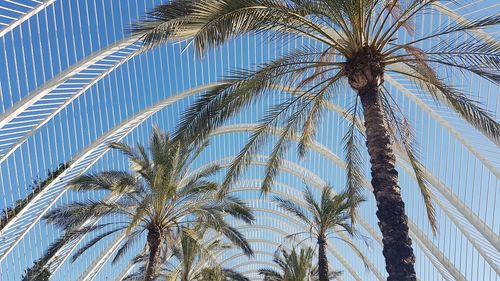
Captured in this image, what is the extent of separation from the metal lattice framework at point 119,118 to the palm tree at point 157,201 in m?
2.33

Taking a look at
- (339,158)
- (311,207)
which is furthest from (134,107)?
(339,158)

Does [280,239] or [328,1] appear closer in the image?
[328,1]

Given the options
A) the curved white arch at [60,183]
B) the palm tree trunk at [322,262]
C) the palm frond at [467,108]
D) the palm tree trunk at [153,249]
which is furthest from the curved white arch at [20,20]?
the palm tree trunk at [322,262]

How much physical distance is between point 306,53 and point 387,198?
3.65m

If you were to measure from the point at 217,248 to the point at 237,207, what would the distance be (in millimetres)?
9519

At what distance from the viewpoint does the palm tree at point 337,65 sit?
7.60m

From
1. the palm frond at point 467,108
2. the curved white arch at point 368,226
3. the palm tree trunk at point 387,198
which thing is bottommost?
the curved white arch at point 368,226

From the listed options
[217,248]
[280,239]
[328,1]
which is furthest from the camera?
[280,239]

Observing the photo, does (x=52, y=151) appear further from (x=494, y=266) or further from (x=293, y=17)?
(x=494, y=266)

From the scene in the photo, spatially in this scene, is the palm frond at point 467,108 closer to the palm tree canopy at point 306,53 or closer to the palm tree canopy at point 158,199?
the palm tree canopy at point 306,53

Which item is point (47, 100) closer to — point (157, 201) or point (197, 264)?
point (157, 201)

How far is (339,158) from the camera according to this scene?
26.5 metres

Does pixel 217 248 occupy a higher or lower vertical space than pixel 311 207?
lower

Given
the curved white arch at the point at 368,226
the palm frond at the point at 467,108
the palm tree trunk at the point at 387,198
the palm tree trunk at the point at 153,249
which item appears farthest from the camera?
the curved white arch at the point at 368,226
